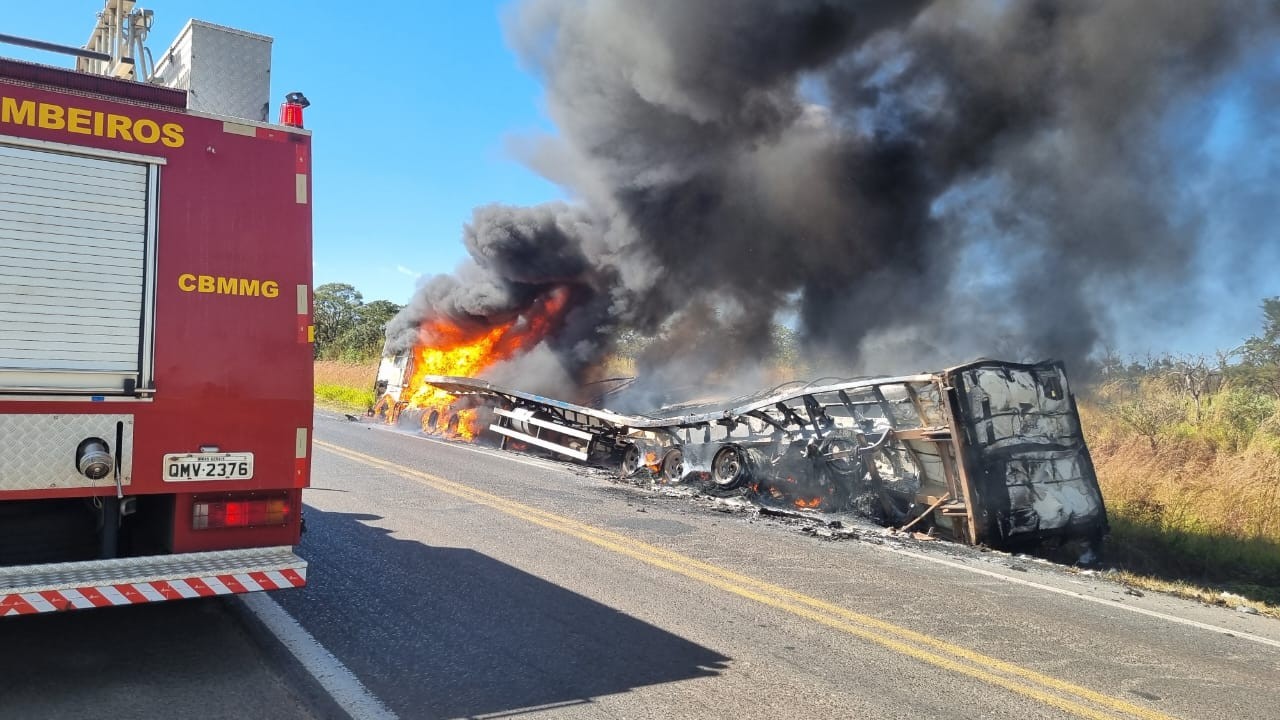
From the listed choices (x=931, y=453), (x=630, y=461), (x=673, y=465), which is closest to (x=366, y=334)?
(x=630, y=461)

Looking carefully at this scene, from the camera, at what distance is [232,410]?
4082 millimetres

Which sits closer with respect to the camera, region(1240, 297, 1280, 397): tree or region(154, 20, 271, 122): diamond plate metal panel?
region(154, 20, 271, 122): diamond plate metal panel

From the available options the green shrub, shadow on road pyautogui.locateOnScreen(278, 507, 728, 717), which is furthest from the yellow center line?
the green shrub

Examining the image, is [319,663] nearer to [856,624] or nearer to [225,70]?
[856,624]

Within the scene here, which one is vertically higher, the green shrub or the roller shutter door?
the roller shutter door

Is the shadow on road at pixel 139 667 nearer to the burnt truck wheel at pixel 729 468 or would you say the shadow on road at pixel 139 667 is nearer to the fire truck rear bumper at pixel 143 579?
the fire truck rear bumper at pixel 143 579

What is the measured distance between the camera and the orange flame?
64.7ft

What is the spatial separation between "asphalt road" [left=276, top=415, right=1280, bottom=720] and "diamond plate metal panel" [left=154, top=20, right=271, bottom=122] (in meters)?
2.85

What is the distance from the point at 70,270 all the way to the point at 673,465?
8.03 meters

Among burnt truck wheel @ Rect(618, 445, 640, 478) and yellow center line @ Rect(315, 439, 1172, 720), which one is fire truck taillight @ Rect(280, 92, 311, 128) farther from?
burnt truck wheel @ Rect(618, 445, 640, 478)

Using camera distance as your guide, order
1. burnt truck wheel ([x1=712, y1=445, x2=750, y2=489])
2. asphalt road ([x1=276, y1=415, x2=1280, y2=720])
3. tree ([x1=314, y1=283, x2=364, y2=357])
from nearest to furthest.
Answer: asphalt road ([x1=276, y1=415, x2=1280, y2=720])
burnt truck wheel ([x1=712, y1=445, x2=750, y2=489])
tree ([x1=314, y1=283, x2=364, y2=357])

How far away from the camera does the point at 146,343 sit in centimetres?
390

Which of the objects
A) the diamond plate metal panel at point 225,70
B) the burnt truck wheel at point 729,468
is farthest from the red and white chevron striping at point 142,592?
the burnt truck wheel at point 729,468

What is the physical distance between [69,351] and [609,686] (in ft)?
9.21
